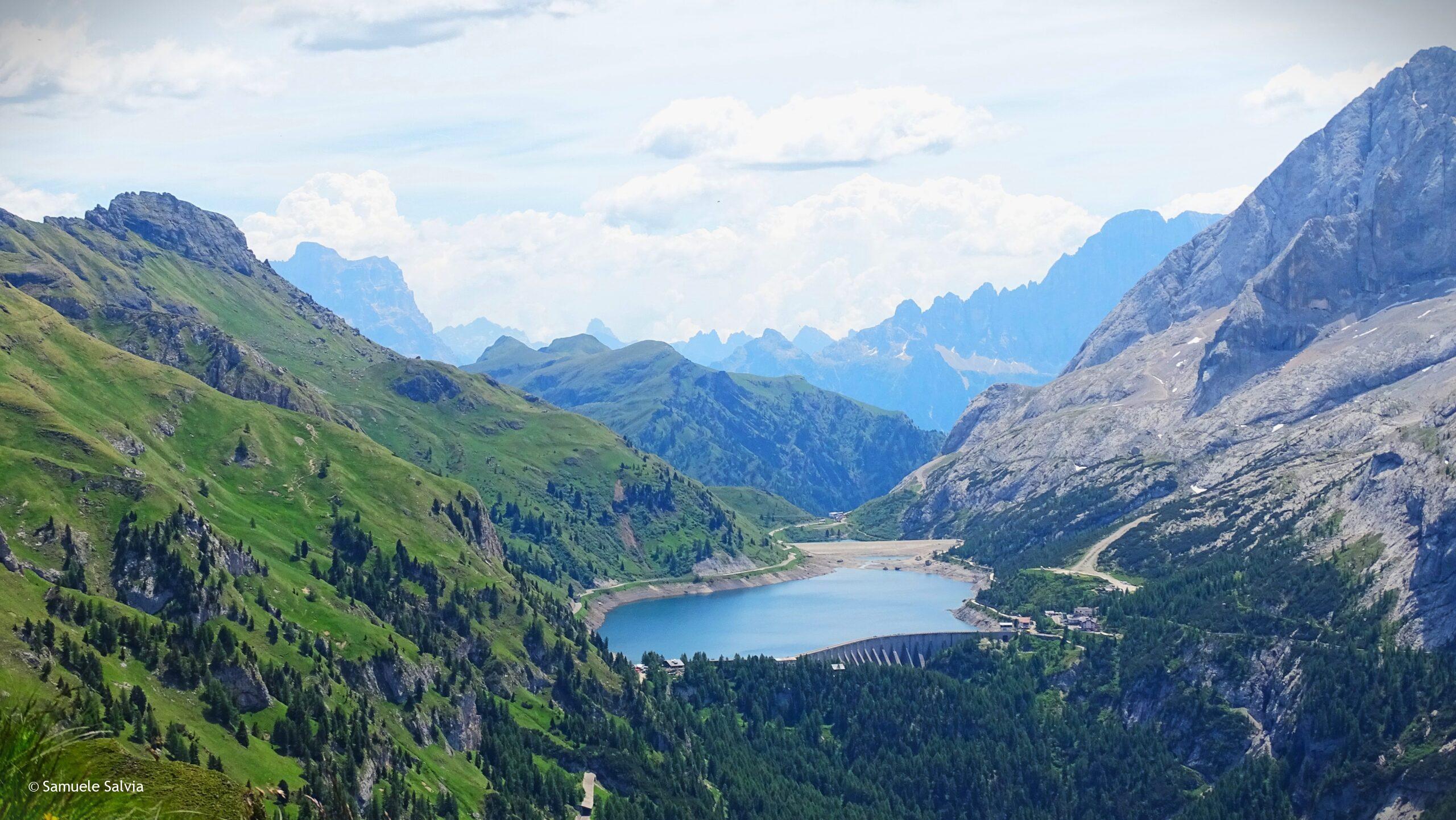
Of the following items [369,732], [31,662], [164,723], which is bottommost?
[369,732]

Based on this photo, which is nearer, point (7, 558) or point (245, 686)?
point (245, 686)

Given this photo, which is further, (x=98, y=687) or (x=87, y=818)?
(x=98, y=687)

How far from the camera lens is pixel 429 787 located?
194250 millimetres

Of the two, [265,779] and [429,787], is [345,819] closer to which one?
[265,779]

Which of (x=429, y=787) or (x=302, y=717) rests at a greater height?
(x=302, y=717)

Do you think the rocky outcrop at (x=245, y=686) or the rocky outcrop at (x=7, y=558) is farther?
the rocky outcrop at (x=7, y=558)

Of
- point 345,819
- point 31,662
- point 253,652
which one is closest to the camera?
point 345,819

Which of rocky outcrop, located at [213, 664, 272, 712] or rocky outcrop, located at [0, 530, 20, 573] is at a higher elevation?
rocky outcrop, located at [0, 530, 20, 573]

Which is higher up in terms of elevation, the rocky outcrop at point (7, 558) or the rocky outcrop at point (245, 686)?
the rocky outcrop at point (7, 558)

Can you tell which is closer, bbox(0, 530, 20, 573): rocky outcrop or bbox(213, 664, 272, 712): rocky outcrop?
bbox(213, 664, 272, 712): rocky outcrop

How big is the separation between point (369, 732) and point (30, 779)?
161008 millimetres

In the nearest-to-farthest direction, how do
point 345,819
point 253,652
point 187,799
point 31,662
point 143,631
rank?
point 187,799 < point 345,819 < point 31,662 < point 143,631 < point 253,652

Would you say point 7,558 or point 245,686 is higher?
point 7,558

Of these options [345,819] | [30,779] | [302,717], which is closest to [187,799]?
[30,779]
